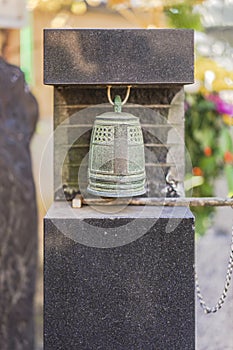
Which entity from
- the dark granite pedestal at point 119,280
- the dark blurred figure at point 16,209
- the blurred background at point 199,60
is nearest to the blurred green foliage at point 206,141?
the blurred background at point 199,60

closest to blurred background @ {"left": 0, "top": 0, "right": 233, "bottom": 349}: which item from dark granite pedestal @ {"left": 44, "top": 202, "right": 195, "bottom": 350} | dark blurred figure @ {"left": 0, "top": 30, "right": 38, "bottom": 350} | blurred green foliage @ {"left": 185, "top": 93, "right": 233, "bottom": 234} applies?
blurred green foliage @ {"left": 185, "top": 93, "right": 233, "bottom": 234}

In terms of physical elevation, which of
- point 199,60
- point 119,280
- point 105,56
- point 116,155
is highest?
point 199,60

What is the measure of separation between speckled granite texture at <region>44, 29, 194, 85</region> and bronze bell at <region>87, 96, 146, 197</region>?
0.34 feet

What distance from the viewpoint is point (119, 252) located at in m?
1.25

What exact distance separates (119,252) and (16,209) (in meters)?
1.29

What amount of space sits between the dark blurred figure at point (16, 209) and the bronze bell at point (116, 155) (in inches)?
48.8

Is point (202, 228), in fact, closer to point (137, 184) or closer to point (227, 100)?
point (227, 100)

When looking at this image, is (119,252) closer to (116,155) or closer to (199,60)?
(116,155)

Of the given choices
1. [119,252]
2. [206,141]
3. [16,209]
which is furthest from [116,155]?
[206,141]

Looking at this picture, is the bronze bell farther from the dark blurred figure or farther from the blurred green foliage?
the blurred green foliage

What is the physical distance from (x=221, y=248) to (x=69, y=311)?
1.59 meters

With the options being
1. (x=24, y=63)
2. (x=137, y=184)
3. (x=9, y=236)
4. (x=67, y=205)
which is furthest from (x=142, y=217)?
(x=24, y=63)

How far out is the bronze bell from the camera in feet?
3.93

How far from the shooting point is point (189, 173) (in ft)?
8.38
